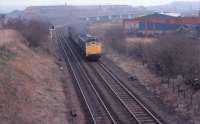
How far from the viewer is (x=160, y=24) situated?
62.8 m

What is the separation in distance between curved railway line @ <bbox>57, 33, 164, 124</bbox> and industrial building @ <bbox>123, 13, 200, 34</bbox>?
1973 cm

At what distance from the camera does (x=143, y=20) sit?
68.5 meters

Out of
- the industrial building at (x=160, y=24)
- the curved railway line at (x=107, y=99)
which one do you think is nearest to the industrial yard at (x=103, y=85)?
the curved railway line at (x=107, y=99)

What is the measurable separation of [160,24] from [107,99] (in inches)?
1525

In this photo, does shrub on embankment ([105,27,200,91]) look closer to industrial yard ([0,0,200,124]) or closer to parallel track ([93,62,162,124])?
industrial yard ([0,0,200,124])

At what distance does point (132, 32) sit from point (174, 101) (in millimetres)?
45154

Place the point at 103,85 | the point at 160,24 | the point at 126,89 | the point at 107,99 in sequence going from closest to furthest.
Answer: the point at 107,99, the point at 126,89, the point at 103,85, the point at 160,24

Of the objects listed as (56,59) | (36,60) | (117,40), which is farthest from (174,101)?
(117,40)

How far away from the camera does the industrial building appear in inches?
2168

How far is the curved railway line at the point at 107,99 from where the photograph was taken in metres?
21.3

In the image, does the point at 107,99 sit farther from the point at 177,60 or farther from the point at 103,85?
the point at 177,60

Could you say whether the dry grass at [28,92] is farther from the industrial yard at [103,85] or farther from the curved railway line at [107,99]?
the curved railway line at [107,99]

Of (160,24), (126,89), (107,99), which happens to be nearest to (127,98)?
(107,99)

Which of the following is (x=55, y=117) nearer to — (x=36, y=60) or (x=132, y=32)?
(x=36, y=60)
